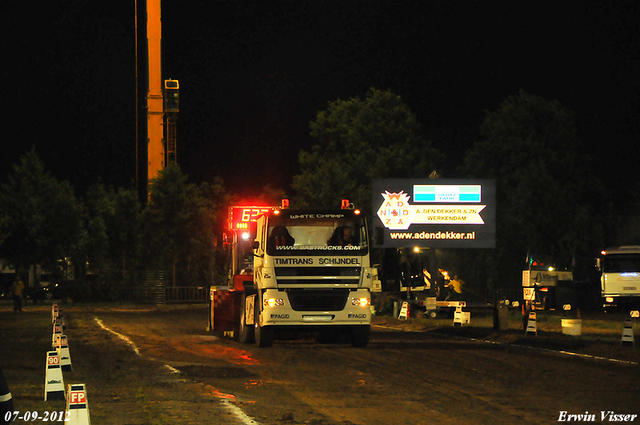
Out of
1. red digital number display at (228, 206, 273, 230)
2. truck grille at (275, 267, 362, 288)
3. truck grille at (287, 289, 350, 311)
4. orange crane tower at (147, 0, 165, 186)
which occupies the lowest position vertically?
truck grille at (287, 289, 350, 311)

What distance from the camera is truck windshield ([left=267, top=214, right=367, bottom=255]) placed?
2077 centimetres

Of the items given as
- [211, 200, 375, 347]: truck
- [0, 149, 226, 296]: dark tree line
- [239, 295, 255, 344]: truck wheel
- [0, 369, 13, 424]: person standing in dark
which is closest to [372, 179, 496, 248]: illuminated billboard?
[239, 295, 255, 344]: truck wheel

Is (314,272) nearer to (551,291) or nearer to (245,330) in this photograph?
(245,330)

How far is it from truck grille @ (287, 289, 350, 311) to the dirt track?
1.00 meters

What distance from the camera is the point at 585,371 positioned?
15.9 meters

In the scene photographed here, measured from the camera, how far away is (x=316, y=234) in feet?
69.4

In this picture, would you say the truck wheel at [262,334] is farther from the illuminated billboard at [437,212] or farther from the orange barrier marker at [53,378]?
the illuminated billboard at [437,212]

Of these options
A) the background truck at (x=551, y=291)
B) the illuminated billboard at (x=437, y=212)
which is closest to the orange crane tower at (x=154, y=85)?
the background truck at (x=551, y=291)

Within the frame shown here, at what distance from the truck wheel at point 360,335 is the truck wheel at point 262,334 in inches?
76.6

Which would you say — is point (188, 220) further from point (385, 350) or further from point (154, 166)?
point (385, 350)

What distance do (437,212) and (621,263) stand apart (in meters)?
14.2

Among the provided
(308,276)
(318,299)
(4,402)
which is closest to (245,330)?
(318,299)

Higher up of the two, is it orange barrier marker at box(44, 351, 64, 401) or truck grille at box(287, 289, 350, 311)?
truck grille at box(287, 289, 350, 311)

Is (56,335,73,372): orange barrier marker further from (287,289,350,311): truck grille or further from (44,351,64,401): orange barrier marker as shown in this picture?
(287,289,350,311): truck grille
